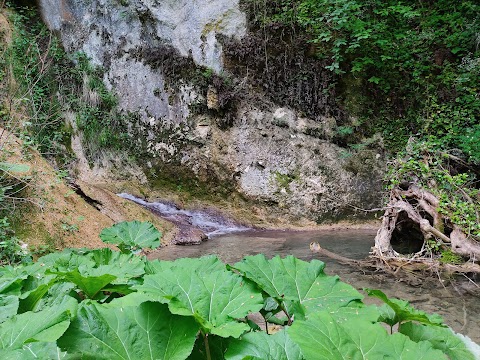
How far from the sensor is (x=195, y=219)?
8.58m

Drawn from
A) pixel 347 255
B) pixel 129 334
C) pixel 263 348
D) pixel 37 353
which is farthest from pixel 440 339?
pixel 347 255

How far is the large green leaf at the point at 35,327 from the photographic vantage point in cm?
84

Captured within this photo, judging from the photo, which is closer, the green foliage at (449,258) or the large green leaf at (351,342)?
the large green leaf at (351,342)

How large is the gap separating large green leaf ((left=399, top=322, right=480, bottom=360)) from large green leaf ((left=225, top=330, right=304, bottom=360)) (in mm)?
502

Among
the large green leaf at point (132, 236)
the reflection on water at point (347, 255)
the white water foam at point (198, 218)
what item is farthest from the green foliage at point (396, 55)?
the large green leaf at point (132, 236)

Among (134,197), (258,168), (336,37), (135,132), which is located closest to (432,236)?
(258,168)

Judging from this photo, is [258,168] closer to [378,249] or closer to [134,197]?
[134,197]

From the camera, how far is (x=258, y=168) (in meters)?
9.13

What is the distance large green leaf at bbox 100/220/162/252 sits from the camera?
95.1 inches

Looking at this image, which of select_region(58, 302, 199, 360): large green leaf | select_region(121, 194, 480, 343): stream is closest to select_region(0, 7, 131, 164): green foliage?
select_region(121, 194, 480, 343): stream

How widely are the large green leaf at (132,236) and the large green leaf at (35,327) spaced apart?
141 centimetres

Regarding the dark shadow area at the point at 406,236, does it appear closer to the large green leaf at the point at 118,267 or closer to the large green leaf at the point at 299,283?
the large green leaf at the point at 299,283

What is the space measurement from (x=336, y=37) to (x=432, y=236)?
20.5 ft

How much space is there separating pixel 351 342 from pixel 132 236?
1.98 m
